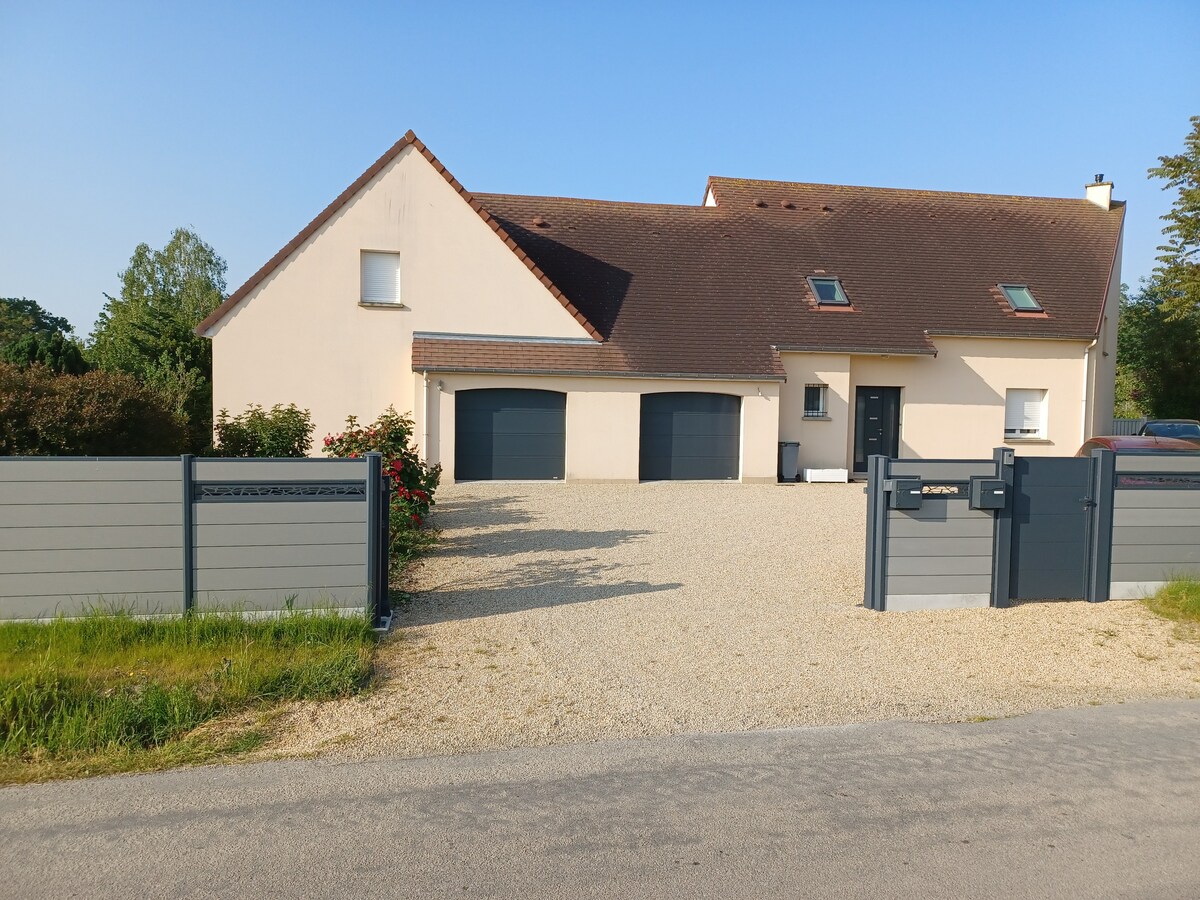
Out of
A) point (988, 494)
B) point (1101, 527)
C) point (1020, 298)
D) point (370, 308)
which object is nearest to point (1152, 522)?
point (1101, 527)

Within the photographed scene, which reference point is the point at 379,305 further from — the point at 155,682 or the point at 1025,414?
the point at 1025,414

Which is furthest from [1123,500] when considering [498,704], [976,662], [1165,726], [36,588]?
[36,588]

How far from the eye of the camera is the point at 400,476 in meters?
11.8

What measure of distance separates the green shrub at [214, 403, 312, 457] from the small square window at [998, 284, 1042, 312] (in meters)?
17.8

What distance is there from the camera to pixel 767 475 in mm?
20984

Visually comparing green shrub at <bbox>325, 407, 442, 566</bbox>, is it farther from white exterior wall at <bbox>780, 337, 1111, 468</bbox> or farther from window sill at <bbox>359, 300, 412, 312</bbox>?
white exterior wall at <bbox>780, 337, 1111, 468</bbox>

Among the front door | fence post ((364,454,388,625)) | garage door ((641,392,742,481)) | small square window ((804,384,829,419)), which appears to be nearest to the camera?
fence post ((364,454,388,625))

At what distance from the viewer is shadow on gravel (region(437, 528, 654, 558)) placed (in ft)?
39.6

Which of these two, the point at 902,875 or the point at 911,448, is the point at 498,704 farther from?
the point at 911,448

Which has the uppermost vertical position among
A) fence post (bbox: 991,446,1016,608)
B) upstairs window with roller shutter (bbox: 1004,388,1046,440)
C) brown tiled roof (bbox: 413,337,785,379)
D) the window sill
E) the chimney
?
the chimney

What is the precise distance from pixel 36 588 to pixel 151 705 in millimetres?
2356

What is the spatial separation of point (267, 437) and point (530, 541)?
13.5 feet

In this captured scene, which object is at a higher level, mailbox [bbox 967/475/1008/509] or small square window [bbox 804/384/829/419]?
small square window [bbox 804/384/829/419]

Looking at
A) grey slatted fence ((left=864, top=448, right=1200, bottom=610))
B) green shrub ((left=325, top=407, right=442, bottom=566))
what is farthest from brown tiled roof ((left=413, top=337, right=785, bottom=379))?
grey slatted fence ((left=864, top=448, right=1200, bottom=610))
